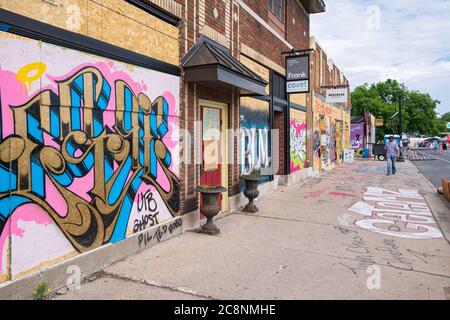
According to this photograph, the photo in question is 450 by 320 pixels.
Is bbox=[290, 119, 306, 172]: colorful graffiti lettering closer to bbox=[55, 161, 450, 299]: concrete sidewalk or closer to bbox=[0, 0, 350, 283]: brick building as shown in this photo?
bbox=[0, 0, 350, 283]: brick building

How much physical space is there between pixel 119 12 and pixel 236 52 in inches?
154

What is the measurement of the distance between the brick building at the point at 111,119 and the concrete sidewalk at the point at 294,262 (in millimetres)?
644

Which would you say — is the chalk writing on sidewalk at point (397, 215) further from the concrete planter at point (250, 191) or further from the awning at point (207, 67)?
the awning at point (207, 67)

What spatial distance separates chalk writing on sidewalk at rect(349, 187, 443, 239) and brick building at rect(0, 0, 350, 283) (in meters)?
3.13

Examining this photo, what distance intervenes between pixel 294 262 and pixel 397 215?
14.7 ft

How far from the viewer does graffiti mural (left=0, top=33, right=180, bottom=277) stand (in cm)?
338

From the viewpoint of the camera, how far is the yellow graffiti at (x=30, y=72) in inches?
135

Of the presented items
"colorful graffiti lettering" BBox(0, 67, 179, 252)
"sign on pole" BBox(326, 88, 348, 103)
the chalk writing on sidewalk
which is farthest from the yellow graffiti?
"sign on pole" BBox(326, 88, 348, 103)

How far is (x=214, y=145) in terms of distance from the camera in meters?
7.48

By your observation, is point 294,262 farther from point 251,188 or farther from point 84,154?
point 251,188

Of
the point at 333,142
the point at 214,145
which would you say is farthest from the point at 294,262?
the point at 333,142
